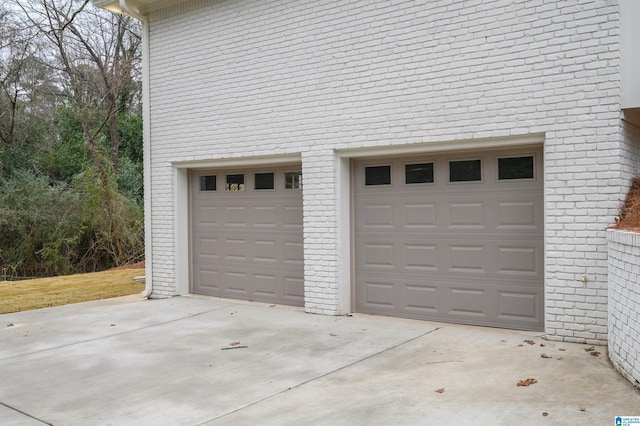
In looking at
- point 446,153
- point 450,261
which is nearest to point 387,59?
point 446,153

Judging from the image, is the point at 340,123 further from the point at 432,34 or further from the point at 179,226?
the point at 179,226

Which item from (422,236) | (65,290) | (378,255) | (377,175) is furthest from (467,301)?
(65,290)

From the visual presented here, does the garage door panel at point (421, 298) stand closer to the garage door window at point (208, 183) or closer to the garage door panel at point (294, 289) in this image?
the garage door panel at point (294, 289)

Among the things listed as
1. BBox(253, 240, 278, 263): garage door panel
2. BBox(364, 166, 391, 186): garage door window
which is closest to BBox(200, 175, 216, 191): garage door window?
BBox(253, 240, 278, 263): garage door panel

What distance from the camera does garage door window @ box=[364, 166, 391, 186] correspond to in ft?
25.9

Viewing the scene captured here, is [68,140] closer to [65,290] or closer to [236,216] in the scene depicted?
[65,290]

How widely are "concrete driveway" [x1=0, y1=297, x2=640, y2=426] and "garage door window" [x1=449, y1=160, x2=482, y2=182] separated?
1827 mm

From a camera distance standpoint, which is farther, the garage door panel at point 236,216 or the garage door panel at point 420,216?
the garage door panel at point 236,216

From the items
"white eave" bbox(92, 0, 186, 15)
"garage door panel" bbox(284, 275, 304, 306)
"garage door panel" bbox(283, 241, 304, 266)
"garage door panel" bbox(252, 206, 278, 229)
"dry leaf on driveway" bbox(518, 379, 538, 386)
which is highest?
"white eave" bbox(92, 0, 186, 15)

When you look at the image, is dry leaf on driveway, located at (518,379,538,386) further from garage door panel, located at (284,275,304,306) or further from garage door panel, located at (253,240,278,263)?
garage door panel, located at (253,240,278,263)

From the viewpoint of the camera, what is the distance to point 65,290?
11.2 metres

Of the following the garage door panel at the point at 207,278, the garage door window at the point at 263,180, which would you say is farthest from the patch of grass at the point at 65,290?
the garage door window at the point at 263,180

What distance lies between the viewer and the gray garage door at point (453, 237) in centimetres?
684

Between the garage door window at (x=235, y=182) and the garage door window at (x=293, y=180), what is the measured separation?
909 millimetres
